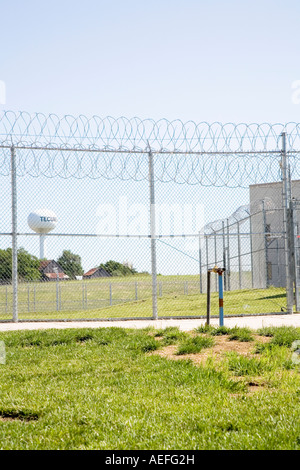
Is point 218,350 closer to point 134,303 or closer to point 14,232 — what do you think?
point 14,232

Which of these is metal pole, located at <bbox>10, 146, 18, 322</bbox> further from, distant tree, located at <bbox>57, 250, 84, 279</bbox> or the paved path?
distant tree, located at <bbox>57, 250, 84, 279</bbox>

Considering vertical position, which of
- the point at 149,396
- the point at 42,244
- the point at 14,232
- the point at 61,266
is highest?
the point at 14,232

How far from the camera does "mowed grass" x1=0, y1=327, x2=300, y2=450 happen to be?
3350mm

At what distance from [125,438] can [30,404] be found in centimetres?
121

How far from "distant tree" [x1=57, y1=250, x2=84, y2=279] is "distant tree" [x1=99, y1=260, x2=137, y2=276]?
140cm

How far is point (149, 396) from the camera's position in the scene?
438 cm

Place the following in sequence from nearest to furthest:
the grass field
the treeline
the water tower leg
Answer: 1. the water tower leg
2. the treeline
3. the grass field

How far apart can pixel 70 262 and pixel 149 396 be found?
7751 mm

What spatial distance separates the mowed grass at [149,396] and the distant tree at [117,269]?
6074 millimetres

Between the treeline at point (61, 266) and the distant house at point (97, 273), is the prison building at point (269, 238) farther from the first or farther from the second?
the treeline at point (61, 266)

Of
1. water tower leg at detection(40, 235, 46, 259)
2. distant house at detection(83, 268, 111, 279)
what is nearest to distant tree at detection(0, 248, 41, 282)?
water tower leg at detection(40, 235, 46, 259)

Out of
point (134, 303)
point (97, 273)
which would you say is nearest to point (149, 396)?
point (97, 273)

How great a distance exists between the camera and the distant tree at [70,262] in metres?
11.7

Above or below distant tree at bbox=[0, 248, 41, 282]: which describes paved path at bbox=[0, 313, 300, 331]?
below
